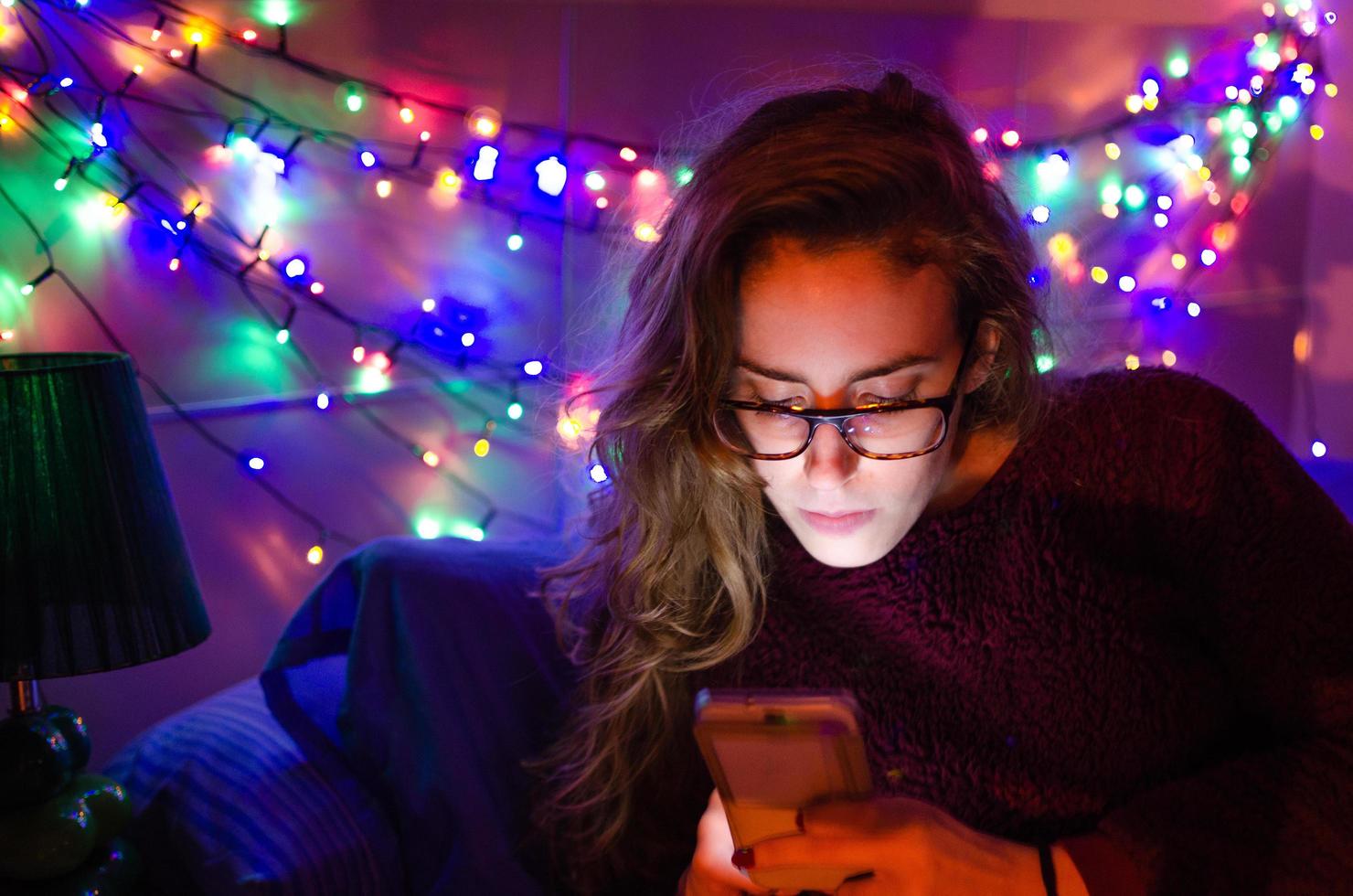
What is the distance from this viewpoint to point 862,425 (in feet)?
3.64

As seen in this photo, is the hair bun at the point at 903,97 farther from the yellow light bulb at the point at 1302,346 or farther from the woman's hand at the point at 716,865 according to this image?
the yellow light bulb at the point at 1302,346

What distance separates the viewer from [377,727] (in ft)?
4.93

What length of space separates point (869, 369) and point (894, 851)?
445mm

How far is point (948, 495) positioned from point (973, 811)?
346mm

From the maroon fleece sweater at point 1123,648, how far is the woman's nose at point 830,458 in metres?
A: 0.21

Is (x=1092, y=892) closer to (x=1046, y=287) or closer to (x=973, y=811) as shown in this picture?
(x=973, y=811)

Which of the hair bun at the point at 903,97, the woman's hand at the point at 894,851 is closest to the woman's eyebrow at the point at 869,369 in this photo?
the hair bun at the point at 903,97

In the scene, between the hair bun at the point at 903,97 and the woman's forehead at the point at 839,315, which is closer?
the woman's forehead at the point at 839,315

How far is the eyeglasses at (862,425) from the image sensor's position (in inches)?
43.3

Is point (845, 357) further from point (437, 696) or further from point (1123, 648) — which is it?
point (437, 696)

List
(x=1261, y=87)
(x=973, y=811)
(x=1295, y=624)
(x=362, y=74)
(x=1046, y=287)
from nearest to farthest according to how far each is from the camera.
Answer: (x=1295, y=624), (x=973, y=811), (x=1046, y=287), (x=362, y=74), (x=1261, y=87)

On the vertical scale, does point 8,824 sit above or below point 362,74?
below

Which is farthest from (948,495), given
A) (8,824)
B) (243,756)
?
(8,824)

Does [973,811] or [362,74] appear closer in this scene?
[973,811]
